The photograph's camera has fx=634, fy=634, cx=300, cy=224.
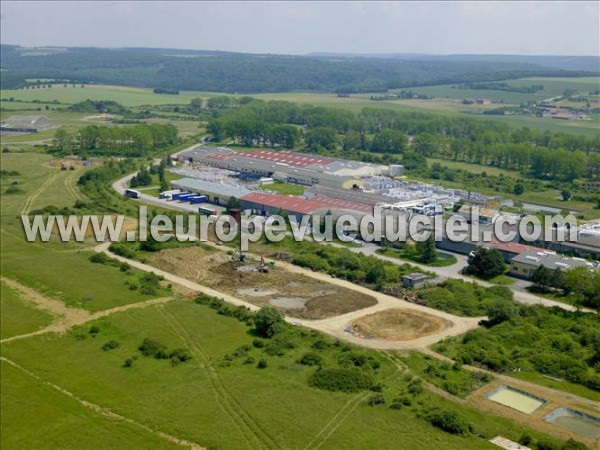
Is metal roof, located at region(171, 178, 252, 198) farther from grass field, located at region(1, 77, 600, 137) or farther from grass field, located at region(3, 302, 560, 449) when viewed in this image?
grass field, located at region(1, 77, 600, 137)

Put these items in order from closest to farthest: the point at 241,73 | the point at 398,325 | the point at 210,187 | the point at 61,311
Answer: the point at 398,325, the point at 61,311, the point at 210,187, the point at 241,73

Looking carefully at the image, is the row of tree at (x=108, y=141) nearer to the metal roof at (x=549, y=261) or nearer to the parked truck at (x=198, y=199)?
the parked truck at (x=198, y=199)

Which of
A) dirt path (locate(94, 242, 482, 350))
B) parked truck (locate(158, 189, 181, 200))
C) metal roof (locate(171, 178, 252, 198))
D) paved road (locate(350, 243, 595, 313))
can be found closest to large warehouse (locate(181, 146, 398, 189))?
metal roof (locate(171, 178, 252, 198))

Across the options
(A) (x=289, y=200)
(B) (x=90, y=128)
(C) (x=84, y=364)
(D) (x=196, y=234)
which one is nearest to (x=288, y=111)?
(B) (x=90, y=128)

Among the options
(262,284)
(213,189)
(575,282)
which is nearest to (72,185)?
(213,189)

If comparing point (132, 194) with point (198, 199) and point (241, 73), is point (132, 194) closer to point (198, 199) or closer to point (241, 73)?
point (198, 199)

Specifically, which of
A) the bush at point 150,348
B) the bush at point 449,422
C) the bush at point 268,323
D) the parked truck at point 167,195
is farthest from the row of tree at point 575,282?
the parked truck at point 167,195
